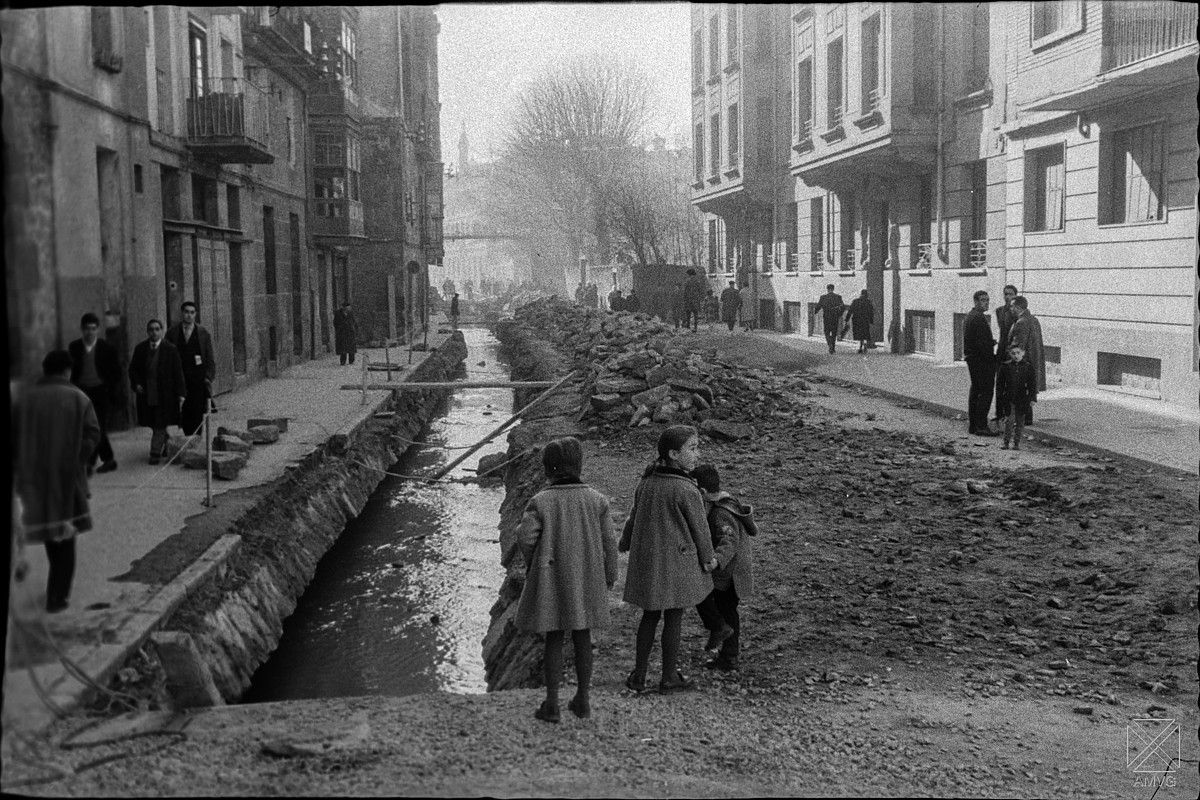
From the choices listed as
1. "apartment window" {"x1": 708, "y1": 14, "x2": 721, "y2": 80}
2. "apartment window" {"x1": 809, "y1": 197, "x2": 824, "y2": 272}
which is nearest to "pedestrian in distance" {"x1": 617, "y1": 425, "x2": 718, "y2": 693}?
"apartment window" {"x1": 708, "y1": 14, "x2": 721, "y2": 80}

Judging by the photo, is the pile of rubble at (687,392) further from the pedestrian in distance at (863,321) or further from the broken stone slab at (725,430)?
the pedestrian in distance at (863,321)

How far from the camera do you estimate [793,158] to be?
8.17 metres

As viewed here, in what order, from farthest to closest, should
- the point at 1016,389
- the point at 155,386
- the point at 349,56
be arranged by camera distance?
the point at 349,56 < the point at 1016,389 < the point at 155,386

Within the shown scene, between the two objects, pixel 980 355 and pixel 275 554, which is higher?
pixel 980 355

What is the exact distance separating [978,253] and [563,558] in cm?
1662

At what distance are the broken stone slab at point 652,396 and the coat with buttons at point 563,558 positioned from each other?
1017 cm

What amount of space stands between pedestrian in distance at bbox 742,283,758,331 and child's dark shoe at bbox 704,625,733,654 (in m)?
21.4

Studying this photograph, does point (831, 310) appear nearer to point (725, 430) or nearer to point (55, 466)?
point (725, 430)

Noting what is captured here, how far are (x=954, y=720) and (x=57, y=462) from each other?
444 cm

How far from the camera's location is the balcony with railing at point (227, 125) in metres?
16.1

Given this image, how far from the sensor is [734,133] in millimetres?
14484

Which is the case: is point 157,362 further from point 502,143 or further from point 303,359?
point 502,143

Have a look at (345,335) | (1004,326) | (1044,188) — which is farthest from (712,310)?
(1004,326)

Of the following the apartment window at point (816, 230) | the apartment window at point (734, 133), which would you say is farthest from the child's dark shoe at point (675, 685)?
the apartment window at point (816, 230)
